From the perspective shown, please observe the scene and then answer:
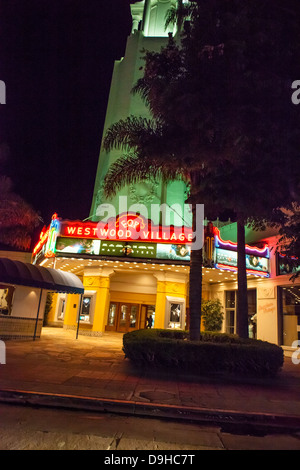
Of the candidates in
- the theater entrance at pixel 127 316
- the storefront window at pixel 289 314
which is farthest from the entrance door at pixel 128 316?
the storefront window at pixel 289 314

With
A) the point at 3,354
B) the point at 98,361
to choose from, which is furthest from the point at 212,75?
the point at 3,354

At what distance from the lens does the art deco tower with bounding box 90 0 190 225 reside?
23.0 meters

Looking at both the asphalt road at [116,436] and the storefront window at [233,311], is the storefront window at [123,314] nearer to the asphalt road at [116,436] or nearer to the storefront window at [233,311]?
the storefront window at [233,311]

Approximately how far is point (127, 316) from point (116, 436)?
18617mm

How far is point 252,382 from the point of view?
835cm

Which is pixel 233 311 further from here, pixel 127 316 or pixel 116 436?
pixel 116 436

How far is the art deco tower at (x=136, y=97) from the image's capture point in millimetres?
22953

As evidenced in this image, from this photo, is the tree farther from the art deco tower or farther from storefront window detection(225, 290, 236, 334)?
storefront window detection(225, 290, 236, 334)

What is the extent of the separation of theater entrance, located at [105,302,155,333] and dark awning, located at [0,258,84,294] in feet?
24.2

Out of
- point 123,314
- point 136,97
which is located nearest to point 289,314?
point 123,314

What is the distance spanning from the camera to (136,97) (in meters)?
25.2

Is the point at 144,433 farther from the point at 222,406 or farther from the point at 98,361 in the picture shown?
the point at 98,361

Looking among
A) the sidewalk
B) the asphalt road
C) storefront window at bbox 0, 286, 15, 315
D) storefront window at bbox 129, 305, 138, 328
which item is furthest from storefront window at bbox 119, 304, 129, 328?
the asphalt road
